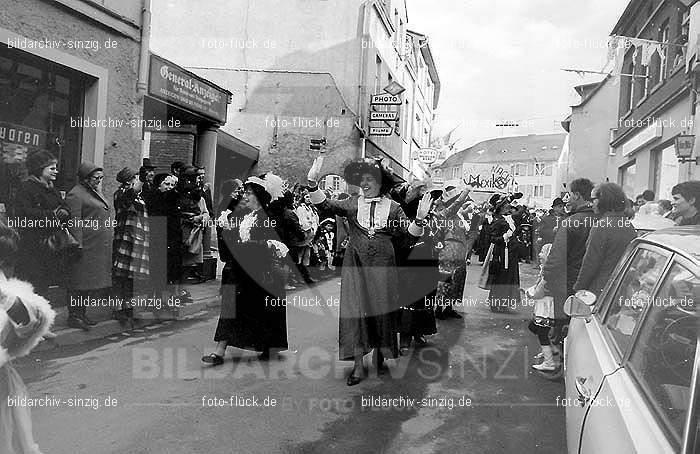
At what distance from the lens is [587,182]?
5633 mm

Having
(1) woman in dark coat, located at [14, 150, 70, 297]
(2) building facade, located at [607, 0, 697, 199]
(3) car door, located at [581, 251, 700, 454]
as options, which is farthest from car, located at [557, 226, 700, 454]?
(2) building facade, located at [607, 0, 697, 199]

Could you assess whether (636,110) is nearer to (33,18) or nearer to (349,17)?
(349,17)

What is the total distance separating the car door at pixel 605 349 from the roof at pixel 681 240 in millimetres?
45

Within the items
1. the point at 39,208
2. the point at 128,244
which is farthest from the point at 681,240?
the point at 128,244

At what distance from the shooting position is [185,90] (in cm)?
1095

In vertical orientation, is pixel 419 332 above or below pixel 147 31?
below

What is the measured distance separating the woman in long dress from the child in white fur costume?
3310 millimetres

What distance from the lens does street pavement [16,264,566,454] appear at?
398 cm

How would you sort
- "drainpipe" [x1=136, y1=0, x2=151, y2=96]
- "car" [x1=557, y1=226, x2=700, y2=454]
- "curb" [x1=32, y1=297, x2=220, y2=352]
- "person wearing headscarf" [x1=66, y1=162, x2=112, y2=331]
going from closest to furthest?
"car" [x1=557, y1=226, x2=700, y2=454] < "curb" [x1=32, y1=297, x2=220, y2=352] < "person wearing headscarf" [x1=66, y1=162, x2=112, y2=331] < "drainpipe" [x1=136, y1=0, x2=151, y2=96]

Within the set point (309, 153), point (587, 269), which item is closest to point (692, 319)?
point (587, 269)

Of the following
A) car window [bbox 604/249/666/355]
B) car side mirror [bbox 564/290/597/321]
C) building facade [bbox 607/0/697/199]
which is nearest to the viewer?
car window [bbox 604/249/666/355]

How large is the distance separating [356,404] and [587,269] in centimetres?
209

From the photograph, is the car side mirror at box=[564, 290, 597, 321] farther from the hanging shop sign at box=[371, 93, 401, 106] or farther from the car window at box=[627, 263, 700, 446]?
the hanging shop sign at box=[371, 93, 401, 106]

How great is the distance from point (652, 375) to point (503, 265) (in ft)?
26.7
